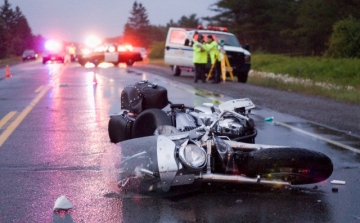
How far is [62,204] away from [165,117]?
1.88m

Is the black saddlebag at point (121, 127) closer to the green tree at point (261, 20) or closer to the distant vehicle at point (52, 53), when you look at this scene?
the distant vehicle at point (52, 53)

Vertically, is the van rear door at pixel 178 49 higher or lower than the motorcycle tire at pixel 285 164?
lower

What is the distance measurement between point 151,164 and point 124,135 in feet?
7.44

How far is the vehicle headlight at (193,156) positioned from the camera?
5660mm

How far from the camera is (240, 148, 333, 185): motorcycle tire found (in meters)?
5.96

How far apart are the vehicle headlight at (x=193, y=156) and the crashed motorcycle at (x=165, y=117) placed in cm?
98

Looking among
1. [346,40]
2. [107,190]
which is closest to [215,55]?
[107,190]

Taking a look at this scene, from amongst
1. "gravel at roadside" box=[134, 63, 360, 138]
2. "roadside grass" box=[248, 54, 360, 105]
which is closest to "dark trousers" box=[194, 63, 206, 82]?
"roadside grass" box=[248, 54, 360, 105]

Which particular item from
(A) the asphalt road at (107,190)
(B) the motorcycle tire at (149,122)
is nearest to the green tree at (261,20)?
(A) the asphalt road at (107,190)

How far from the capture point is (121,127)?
8.09m

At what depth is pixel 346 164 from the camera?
7.89 metres

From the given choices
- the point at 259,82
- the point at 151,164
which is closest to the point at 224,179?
the point at 151,164

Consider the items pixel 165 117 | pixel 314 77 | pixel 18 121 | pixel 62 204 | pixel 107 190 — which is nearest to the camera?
pixel 62 204

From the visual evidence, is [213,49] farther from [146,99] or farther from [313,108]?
[146,99]
